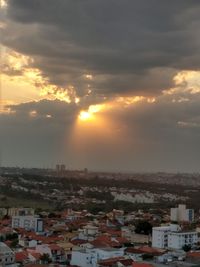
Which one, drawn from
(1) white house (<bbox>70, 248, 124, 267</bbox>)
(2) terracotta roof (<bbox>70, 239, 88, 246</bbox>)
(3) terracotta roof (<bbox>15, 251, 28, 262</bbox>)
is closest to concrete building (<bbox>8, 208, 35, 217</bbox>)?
(2) terracotta roof (<bbox>70, 239, 88, 246</bbox>)

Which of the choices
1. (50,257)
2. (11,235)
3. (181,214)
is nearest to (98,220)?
(181,214)

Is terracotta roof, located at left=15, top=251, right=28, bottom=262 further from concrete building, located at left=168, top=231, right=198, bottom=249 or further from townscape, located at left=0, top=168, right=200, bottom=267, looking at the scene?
concrete building, located at left=168, top=231, right=198, bottom=249

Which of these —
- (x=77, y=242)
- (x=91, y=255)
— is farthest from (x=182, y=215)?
(x=91, y=255)

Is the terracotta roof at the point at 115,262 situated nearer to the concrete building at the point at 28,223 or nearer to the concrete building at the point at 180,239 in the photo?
the concrete building at the point at 180,239

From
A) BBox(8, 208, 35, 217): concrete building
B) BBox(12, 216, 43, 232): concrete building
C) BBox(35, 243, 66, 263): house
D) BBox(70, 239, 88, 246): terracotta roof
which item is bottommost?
BBox(35, 243, 66, 263): house

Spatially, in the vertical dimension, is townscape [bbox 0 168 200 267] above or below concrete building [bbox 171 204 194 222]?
below

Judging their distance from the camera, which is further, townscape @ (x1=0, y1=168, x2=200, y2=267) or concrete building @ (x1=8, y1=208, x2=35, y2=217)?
concrete building @ (x1=8, y1=208, x2=35, y2=217)

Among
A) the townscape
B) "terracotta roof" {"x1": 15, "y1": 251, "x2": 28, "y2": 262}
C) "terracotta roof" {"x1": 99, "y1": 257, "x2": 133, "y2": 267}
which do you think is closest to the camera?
"terracotta roof" {"x1": 99, "y1": 257, "x2": 133, "y2": 267}
